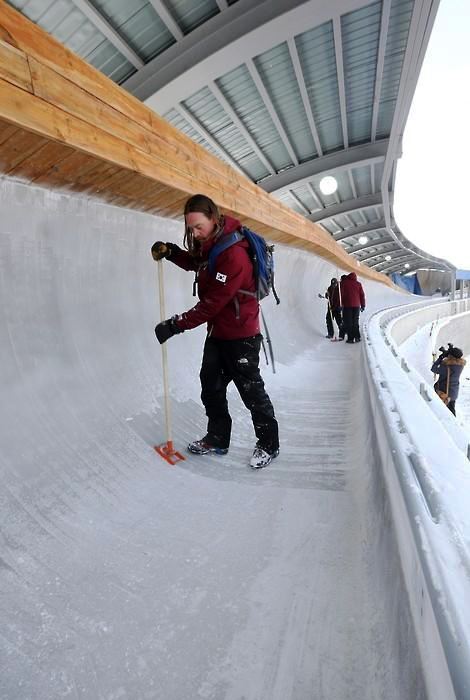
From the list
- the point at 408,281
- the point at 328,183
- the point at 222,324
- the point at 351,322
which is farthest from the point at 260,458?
the point at 408,281

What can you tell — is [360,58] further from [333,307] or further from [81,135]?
[81,135]

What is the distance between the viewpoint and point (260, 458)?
210 centimetres

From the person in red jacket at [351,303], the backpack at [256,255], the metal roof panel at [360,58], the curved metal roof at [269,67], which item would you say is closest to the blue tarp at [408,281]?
the curved metal roof at [269,67]

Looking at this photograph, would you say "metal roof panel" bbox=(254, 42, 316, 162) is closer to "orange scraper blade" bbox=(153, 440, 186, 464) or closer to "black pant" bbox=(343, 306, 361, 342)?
"black pant" bbox=(343, 306, 361, 342)

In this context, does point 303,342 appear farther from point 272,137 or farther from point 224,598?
point 224,598

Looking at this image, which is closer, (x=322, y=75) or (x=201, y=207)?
(x=201, y=207)

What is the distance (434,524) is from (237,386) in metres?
1.45

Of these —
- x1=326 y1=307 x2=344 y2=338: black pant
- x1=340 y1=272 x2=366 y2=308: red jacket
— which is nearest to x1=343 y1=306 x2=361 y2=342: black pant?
x1=340 y1=272 x2=366 y2=308: red jacket

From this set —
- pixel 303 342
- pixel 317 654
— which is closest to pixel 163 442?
pixel 317 654

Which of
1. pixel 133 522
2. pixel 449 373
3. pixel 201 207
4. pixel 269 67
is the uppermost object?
pixel 269 67

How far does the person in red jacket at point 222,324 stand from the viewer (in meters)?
1.93

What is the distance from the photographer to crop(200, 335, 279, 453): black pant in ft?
7.06

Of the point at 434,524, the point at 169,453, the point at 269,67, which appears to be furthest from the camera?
the point at 269,67

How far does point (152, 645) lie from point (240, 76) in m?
6.51
